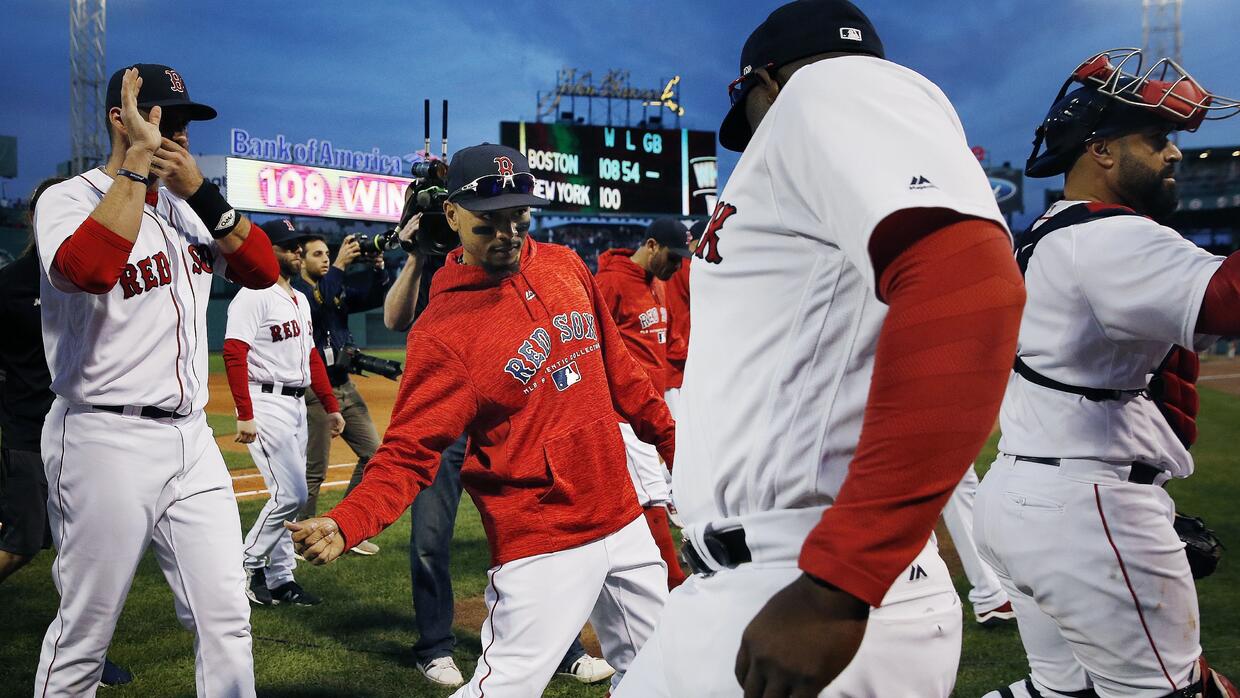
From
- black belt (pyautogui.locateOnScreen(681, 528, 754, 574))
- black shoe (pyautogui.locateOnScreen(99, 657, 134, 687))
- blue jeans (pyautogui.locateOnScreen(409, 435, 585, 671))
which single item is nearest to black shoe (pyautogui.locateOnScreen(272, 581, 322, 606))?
black shoe (pyautogui.locateOnScreen(99, 657, 134, 687))

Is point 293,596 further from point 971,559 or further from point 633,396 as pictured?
point 971,559

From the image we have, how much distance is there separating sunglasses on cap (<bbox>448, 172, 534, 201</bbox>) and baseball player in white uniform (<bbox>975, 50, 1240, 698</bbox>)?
1.65 meters

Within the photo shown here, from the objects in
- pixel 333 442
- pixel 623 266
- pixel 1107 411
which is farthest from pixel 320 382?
pixel 333 442

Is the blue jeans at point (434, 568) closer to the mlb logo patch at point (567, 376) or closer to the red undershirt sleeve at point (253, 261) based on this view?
the red undershirt sleeve at point (253, 261)

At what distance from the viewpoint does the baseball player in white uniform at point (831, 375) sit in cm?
104

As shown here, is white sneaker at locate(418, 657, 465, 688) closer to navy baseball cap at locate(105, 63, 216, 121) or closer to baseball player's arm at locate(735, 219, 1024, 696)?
navy baseball cap at locate(105, 63, 216, 121)

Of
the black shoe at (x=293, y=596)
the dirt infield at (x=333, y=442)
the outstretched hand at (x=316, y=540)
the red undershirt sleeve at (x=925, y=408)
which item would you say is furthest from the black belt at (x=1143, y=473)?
the dirt infield at (x=333, y=442)

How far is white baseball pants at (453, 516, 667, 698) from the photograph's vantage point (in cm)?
273

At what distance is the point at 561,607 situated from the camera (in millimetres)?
2801

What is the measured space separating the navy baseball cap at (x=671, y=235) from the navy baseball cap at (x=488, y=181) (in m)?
3.63

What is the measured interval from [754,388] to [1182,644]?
1862 mm

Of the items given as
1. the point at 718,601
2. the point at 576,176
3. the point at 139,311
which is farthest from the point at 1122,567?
the point at 576,176

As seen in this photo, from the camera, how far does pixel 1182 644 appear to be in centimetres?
246

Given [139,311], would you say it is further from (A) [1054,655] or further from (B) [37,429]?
(A) [1054,655]
